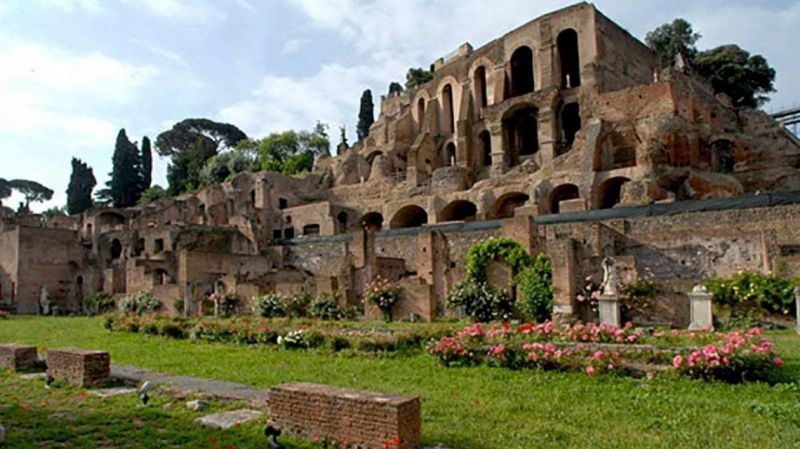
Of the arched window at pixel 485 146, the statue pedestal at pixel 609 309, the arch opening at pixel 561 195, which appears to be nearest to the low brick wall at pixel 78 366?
the statue pedestal at pixel 609 309

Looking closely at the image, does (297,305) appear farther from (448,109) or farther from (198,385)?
(448,109)

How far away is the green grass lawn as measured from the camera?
5.81 m

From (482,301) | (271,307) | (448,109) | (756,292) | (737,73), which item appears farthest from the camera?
(737,73)

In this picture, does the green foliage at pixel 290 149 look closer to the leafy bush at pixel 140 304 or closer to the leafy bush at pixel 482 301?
the leafy bush at pixel 140 304

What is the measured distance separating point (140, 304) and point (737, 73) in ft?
180

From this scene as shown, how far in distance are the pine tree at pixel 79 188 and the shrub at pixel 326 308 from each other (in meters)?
59.8

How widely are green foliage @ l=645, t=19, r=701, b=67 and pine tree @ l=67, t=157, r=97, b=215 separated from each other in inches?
2565

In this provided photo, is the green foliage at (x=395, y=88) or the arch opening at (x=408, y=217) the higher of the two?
the green foliage at (x=395, y=88)

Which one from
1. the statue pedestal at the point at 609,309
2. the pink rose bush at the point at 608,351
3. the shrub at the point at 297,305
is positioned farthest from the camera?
the shrub at the point at 297,305

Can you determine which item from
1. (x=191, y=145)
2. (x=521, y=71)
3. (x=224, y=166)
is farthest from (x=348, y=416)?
(x=191, y=145)

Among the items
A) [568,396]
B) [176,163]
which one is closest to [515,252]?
[568,396]

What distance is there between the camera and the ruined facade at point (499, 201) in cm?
2156

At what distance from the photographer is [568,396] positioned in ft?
25.5

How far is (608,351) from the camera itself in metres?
9.58
